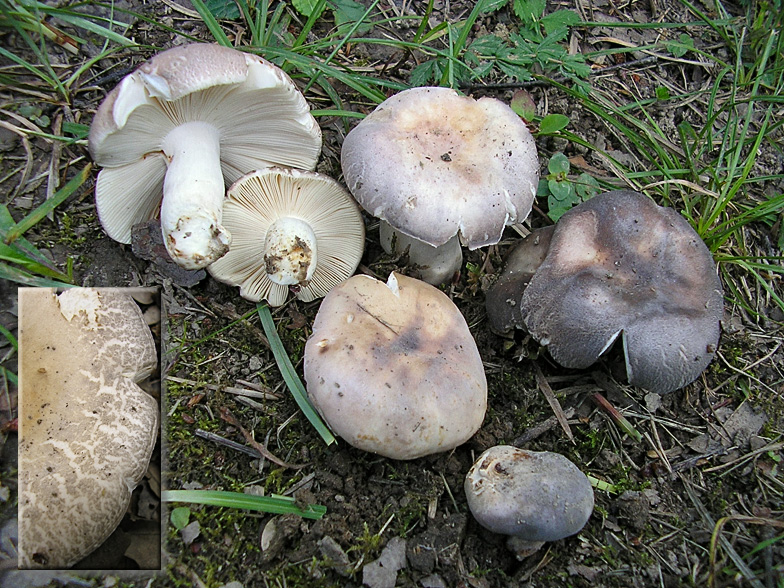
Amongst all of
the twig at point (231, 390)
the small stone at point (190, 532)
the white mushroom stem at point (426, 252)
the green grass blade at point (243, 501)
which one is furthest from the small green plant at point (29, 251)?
the white mushroom stem at point (426, 252)

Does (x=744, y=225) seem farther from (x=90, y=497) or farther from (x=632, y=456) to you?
(x=90, y=497)

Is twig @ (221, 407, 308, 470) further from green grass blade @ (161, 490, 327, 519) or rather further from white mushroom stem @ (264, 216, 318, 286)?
white mushroom stem @ (264, 216, 318, 286)

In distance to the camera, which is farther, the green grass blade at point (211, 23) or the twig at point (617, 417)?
the green grass blade at point (211, 23)

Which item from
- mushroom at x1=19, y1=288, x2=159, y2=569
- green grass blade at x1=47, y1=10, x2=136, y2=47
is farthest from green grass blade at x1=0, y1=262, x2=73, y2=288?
green grass blade at x1=47, y1=10, x2=136, y2=47

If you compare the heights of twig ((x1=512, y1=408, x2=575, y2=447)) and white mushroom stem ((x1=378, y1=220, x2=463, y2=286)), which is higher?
white mushroom stem ((x1=378, y1=220, x2=463, y2=286))

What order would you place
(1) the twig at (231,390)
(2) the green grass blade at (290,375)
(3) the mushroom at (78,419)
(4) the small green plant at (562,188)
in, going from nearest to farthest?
(3) the mushroom at (78,419) → (2) the green grass blade at (290,375) → (1) the twig at (231,390) → (4) the small green plant at (562,188)

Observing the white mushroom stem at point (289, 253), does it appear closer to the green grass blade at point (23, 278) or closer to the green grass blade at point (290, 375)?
the green grass blade at point (290, 375)

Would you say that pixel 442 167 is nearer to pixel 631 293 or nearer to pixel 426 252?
pixel 426 252
